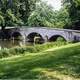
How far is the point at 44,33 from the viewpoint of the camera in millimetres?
70688

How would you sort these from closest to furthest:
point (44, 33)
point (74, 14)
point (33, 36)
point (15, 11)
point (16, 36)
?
point (74, 14), point (44, 33), point (15, 11), point (33, 36), point (16, 36)

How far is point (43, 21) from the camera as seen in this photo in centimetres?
8306

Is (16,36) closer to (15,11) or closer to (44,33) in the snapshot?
(15,11)

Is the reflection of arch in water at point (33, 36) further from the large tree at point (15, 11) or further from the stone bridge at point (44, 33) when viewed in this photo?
the large tree at point (15, 11)

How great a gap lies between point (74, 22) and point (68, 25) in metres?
7.29

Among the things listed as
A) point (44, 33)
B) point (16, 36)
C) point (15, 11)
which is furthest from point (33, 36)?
point (44, 33)

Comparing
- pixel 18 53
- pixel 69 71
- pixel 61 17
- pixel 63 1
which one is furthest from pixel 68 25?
pixel 69 71

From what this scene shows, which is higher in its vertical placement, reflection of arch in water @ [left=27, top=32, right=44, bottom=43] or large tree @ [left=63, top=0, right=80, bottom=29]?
large tree @ [left=63, top=0, right=80, bottom=29]

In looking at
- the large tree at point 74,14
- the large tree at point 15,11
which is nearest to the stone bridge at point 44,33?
the large tree at point 15,11

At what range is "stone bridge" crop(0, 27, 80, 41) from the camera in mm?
60312

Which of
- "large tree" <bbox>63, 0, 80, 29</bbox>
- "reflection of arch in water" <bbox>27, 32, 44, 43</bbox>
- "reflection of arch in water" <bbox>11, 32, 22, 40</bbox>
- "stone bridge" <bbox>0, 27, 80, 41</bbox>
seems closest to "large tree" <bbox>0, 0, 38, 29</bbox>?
"stone bridge" <bbox>0, 27, 80, 41</bbox>

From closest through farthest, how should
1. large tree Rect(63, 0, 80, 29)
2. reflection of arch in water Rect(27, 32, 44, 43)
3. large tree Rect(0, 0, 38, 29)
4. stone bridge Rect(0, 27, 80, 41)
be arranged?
stone bridge Rect(0, 27, 80, 41)
large tree Rect(63, 0, 80, 29)
large tree Rect(0, 0, 38, 29)
reflection of arch in water Rect(27, 32, 44, 43)

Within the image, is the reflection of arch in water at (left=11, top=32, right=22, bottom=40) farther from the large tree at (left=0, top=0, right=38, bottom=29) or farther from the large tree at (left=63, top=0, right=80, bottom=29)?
the large tree at (left=63, top=0, right=80, bottom=29)

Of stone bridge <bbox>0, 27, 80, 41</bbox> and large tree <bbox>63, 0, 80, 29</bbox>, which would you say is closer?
stone bridge <bbox>0, 27, 80, 41</bbox>
